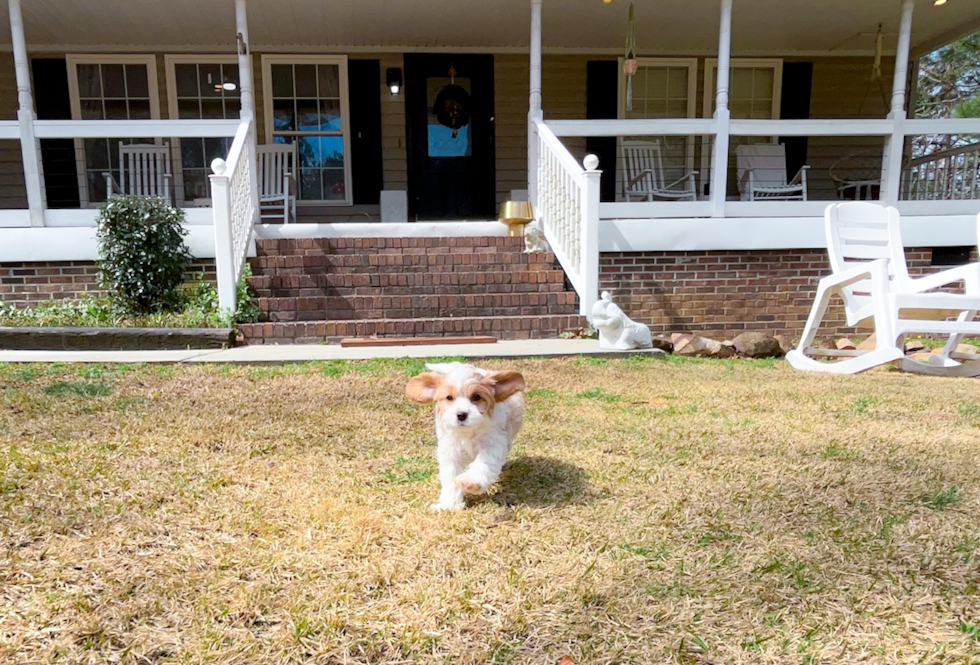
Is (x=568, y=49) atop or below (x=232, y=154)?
atop

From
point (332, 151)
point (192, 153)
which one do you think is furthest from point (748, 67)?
point (192, 153)

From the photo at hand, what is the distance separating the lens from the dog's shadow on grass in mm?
2068

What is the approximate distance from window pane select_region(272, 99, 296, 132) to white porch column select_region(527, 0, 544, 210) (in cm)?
363

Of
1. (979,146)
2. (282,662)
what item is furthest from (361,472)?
(979,146)

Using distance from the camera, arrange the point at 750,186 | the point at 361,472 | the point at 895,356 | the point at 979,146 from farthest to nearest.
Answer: the point at 750,186 < the point at 979,146 < the point at 895,356 < the point at 361,472

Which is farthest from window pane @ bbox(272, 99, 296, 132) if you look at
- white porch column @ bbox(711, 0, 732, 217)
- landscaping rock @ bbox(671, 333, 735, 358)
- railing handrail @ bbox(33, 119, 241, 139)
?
landscaping rock @ bbox(671, 333, 735, 358)

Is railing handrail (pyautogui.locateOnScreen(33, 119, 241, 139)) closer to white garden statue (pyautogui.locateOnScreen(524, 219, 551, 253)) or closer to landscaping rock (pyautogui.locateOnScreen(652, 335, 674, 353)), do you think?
white garden statue (pyautogui.locateOnScreen(524, 219, 551, 253))

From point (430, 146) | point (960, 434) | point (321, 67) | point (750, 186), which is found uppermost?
point (321, 67)

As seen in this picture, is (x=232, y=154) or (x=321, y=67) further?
(x=321, y=67)

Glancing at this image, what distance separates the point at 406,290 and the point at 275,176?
11.2 ft

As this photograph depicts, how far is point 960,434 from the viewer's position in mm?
2783

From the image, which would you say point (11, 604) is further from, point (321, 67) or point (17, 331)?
point (321, 67)

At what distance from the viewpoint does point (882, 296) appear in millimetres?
4348

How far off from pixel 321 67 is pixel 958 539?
8590 mm
